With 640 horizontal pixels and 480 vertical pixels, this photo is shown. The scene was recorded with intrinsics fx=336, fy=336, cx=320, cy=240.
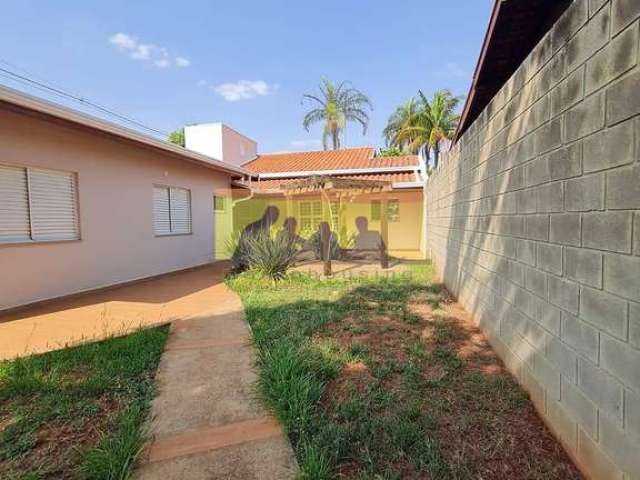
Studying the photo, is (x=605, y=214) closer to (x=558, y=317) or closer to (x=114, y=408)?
(x=558, y=317)

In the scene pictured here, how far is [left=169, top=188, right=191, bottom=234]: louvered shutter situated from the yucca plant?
288 centimetres

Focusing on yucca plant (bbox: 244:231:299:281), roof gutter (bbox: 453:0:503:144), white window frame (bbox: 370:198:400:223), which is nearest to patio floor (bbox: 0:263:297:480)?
yucca plant (bbox: 244:231:299:281)

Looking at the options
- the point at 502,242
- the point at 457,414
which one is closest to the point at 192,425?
the point at 457,414

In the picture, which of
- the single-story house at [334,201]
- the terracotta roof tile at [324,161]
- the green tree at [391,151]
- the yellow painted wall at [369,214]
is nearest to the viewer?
the single-story house at [334,201]

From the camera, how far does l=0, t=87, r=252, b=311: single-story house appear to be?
18.5 ft

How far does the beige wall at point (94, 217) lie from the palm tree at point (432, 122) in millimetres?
19427

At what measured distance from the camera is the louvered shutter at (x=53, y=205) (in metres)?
6.04

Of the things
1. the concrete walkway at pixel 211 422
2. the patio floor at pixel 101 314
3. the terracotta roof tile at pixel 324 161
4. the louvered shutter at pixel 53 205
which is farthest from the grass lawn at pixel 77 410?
the terracotta roof tile at pixel 324 161

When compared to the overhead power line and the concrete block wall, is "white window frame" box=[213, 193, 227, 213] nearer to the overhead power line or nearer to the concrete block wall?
the overhead power line

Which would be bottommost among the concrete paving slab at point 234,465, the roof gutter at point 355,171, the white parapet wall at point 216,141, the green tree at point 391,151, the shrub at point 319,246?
the concrete paving slab at point 234,465

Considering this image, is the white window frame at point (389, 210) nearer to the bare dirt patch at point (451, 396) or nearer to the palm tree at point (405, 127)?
the bare dirt patch at point (451, 396)

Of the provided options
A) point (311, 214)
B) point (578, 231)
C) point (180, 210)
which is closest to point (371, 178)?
point (311, 214)

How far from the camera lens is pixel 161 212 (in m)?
9.34

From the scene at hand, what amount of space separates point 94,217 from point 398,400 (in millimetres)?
7254
